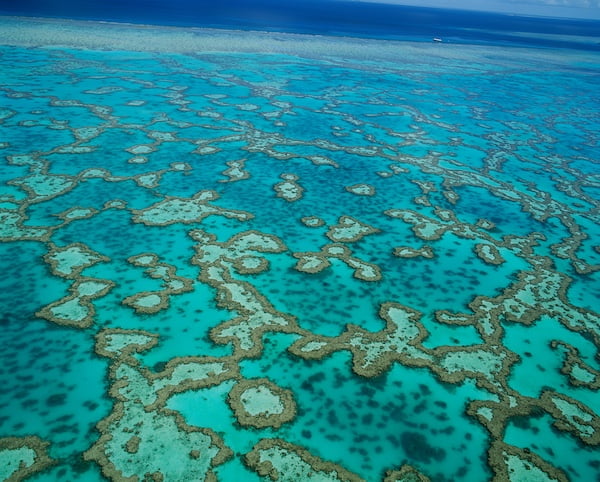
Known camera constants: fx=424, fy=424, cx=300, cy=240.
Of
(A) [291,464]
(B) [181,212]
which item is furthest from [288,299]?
(B) [181,212]

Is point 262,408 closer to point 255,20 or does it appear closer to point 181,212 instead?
point 181,212

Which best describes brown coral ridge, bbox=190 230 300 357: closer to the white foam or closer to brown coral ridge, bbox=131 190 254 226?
brown coral ridge, bbox=131 190 254 226

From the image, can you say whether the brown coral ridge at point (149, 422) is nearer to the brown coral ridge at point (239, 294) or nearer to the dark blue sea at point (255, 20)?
the brown coral ridge at point (239, 294)

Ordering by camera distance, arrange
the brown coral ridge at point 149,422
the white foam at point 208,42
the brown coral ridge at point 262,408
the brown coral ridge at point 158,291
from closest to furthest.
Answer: the brown coral ridge at point 149,422
the brown coral ridge at point 262,408
the brown coral ridge at point 158,291
the white foam at point 208,42

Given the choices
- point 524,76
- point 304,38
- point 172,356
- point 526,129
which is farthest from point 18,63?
point 524,76

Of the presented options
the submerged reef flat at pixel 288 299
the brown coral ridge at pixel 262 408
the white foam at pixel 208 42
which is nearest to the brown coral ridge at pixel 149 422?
the submerged reef flat at pixel 288 299
